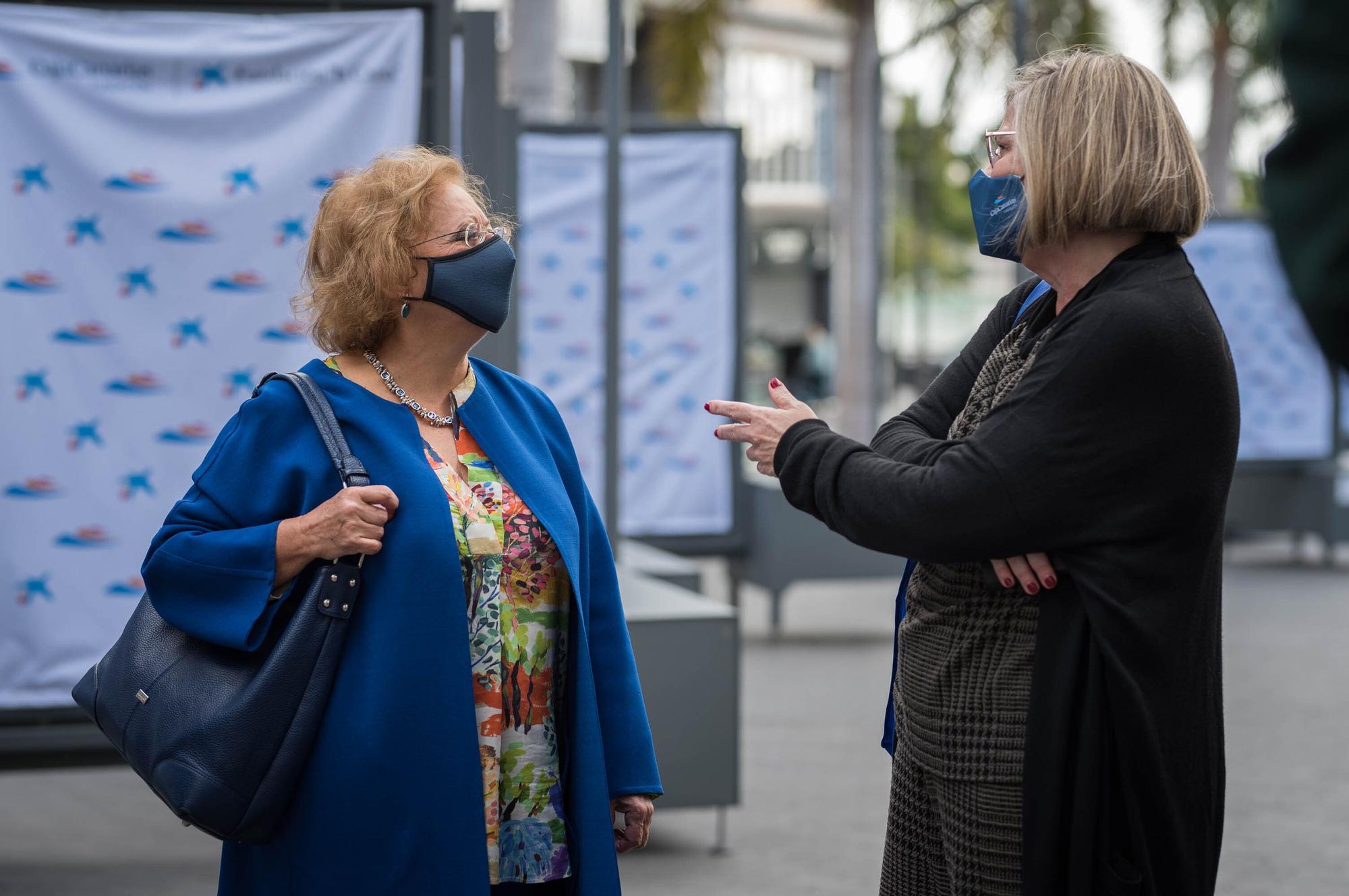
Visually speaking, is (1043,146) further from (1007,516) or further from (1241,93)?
(1241,93)

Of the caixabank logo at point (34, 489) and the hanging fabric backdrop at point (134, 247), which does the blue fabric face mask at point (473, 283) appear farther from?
the caixabank logo at point (34, 489)

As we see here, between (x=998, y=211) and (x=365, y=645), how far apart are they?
1.23 meters

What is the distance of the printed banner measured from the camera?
512 inches

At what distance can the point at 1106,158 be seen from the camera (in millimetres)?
2195

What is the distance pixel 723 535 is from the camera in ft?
30.9

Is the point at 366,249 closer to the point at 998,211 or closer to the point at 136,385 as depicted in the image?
the point at 998,211

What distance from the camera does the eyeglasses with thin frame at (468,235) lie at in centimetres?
274

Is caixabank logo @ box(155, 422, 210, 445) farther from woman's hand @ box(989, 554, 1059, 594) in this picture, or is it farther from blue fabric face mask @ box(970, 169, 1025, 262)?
woman's hand @ box(989, 554, 1059, 594)

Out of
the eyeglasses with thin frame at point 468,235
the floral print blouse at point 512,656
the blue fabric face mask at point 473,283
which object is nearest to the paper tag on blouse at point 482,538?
the floral print blouse at point 512,656

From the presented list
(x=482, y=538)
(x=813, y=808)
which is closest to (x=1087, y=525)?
(x=482, y=538)

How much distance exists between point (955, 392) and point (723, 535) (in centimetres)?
674

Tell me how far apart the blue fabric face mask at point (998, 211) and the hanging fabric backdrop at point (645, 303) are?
6461mm

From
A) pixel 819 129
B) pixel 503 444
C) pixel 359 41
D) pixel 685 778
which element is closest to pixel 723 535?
pixel 685 778

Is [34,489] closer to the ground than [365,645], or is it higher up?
higher up
